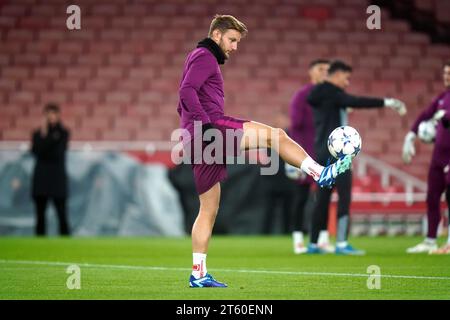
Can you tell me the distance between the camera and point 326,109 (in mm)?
11273

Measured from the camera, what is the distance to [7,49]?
66.6 feet

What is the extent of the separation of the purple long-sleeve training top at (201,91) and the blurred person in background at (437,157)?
428 cm

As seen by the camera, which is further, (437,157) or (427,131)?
(427,131)

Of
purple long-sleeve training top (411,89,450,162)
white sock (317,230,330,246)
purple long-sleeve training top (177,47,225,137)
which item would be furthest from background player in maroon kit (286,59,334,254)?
purple long-sleeve training top (177,47,225,137)

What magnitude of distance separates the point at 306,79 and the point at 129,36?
329 centimetres

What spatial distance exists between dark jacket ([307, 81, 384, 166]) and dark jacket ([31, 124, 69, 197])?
5.76 m

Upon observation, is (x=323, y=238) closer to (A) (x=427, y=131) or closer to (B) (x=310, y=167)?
(A) (x=427, y=131)

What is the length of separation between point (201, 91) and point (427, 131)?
481 cm

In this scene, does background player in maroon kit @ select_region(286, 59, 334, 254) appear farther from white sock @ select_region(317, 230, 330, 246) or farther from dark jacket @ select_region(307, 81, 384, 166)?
dark jacket @ select_region(307, 81, 384, 166)

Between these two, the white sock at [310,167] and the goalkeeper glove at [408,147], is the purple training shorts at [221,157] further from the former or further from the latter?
the goalkeeper glove at [408,147]

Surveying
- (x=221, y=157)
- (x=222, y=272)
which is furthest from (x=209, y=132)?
(x=222, y=272)

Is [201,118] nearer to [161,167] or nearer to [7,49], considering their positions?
[161,167]
